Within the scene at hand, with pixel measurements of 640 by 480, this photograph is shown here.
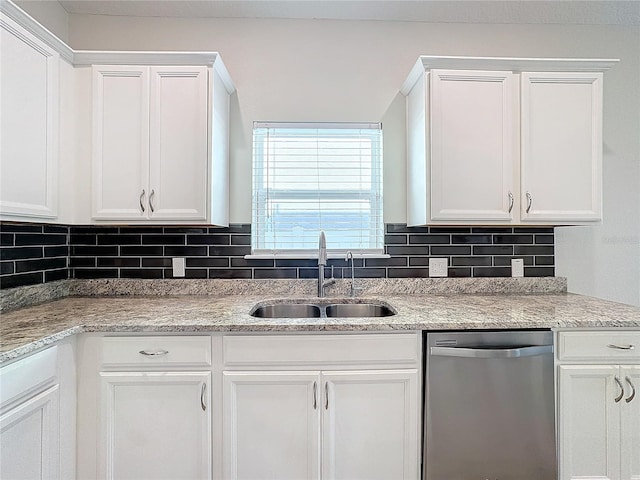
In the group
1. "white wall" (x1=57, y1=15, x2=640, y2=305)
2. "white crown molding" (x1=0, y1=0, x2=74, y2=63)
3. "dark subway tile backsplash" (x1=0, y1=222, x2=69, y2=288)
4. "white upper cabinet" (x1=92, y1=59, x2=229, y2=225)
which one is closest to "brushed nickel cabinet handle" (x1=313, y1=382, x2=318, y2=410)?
"white upper cabinet" (x1=92, y1=59, x2=229, y2=225)

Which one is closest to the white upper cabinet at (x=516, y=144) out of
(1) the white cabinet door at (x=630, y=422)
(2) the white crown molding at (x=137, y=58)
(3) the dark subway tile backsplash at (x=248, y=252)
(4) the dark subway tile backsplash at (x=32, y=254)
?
(3) the dark subway tile backsplash at (x=248, y=252)

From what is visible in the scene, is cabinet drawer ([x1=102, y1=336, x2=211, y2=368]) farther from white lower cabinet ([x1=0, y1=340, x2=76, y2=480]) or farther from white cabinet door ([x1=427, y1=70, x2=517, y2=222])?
white cabinet door ([x1=427, y1=70, x2=517, y2=222])

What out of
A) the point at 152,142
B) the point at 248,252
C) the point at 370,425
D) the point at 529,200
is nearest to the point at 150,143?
the point at 152,142

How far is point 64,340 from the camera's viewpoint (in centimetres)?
148

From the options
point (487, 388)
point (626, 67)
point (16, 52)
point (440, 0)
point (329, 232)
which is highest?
point (440, 0)

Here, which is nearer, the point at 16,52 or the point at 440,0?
the point at 16,52

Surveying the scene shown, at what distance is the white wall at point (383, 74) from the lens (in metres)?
2.28

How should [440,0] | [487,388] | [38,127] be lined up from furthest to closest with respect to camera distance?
[440,0]
[38,127]
[487,388]

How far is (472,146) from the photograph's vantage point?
1.96 meters

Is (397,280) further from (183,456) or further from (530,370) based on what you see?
(183,456)

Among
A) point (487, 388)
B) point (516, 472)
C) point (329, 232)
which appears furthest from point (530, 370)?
point (329, 232)

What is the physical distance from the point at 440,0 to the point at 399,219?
1.26m

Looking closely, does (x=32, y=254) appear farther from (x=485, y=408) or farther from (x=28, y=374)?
(x=485, y=408)

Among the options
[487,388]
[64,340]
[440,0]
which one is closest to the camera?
[64,340]
